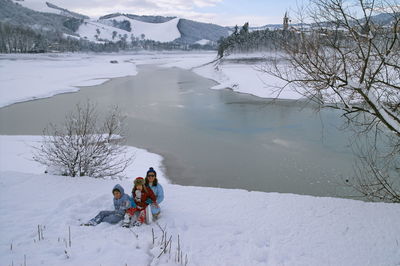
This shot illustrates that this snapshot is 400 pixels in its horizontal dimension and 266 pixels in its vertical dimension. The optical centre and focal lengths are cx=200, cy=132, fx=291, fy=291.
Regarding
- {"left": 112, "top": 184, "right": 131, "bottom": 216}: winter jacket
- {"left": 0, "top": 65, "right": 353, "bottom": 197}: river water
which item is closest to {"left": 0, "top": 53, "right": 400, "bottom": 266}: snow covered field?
{"left": 112, "top": 184, "right": 131, "bottom": 216}: winter jacket

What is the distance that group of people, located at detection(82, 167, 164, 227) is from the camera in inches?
187

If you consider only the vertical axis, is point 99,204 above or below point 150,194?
below

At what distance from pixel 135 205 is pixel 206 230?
133 centimetres

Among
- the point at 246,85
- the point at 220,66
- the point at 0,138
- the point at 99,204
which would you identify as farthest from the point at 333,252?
the point at 220,66

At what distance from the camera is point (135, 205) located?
5.04 m

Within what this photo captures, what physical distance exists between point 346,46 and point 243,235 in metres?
3.32

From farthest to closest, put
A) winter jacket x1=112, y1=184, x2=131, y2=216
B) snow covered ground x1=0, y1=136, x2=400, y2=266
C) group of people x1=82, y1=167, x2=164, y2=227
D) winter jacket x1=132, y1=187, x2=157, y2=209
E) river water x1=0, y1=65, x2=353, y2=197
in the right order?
river water x1=0, y1=65, x2=353, y2=197 < winter jacket x1=132, y1=187, x2=157, y2=209 < winter jacket x1=112, y1=184, x2=131, y2=216 < group of people x1=82, y1=167, x2=164, y2=227 < snow covered ground x1=0, y1=136, x2=400, y2=266

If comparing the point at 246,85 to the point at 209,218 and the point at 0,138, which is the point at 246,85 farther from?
Result: the point at 209,218

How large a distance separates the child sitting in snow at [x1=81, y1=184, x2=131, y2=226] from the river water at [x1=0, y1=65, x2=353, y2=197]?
3282 millimetres

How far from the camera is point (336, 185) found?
368 inches

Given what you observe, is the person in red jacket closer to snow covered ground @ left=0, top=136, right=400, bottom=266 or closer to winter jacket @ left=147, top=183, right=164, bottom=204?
winter jacket @ left=147, top=183, right=164, bottom=204

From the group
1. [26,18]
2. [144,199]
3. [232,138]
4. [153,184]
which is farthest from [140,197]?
[26,18]

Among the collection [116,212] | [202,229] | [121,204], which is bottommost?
[202,229]

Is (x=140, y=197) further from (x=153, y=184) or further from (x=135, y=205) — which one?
(x=153, y=184)
